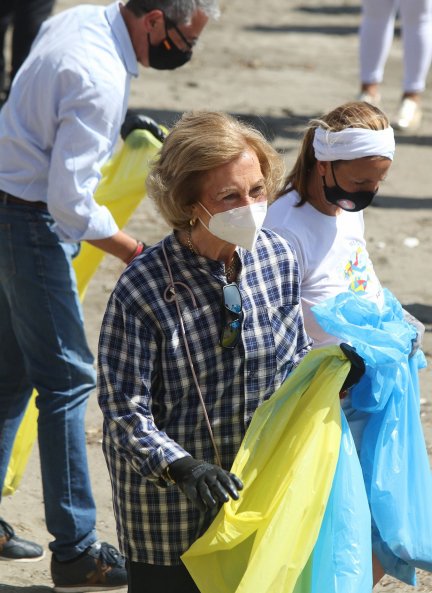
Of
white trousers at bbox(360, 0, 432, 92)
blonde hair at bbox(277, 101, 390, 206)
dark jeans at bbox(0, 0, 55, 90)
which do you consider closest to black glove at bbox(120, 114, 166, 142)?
blonde hair at bbox(277, 101, 390, 206)

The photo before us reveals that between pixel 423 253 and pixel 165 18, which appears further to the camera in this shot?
pixel 423 253

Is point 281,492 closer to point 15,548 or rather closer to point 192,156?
point 192,156

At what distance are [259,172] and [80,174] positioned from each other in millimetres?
972

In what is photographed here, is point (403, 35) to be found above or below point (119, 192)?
below

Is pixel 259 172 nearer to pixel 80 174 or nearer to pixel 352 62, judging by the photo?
pixel 80 174

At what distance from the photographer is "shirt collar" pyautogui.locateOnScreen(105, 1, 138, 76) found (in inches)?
150

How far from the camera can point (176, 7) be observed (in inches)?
151

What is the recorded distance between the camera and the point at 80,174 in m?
3.64

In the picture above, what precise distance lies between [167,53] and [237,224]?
138 cm

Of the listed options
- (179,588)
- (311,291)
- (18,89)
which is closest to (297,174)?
(311,291)

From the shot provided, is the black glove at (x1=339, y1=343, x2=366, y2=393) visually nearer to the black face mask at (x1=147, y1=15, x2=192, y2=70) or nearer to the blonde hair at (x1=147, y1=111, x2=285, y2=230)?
the blonde hair at (x1=147, y1=111, x2=285, y2=230)

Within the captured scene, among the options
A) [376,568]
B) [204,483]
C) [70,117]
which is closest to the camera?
[204,483]

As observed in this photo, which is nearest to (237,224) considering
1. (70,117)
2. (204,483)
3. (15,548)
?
(204,483)

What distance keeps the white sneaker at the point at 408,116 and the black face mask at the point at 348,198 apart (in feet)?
19.0
